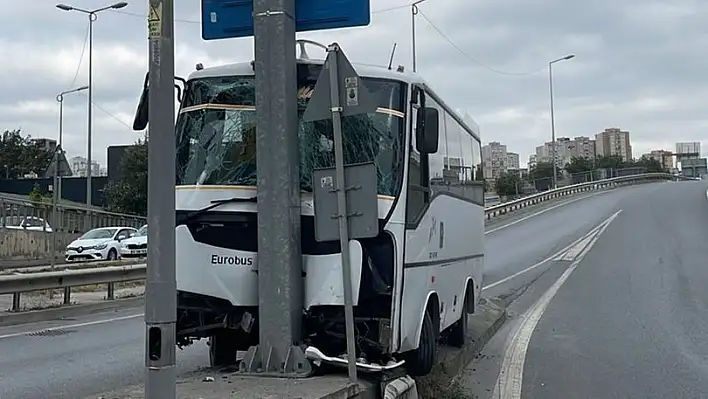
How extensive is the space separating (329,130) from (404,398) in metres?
2.53

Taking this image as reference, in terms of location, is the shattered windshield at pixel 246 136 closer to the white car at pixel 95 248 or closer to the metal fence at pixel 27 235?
the metal fence at pixel 27 235

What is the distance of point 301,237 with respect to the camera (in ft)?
24.3

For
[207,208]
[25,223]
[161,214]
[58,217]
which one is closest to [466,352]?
[207,208]

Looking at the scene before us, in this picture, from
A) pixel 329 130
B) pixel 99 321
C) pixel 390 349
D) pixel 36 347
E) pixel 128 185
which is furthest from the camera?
pixel 128 185

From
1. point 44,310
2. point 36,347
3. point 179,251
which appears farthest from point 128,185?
point 179,251

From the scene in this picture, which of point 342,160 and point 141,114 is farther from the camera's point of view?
point 342,160

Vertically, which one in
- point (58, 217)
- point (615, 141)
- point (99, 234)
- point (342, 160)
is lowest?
point (99, 234)

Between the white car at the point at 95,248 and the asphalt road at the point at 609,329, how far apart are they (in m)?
15.3

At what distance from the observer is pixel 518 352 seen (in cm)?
1180

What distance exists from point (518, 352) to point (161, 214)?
7.95 m

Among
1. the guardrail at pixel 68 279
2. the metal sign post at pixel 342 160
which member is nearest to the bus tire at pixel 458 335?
the metal sign post at pixel 342 160

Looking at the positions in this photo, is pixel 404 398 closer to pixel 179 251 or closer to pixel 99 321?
pixel 179 251

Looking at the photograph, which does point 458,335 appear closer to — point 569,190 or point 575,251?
point 575,251

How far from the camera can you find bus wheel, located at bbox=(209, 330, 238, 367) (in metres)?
8.28
